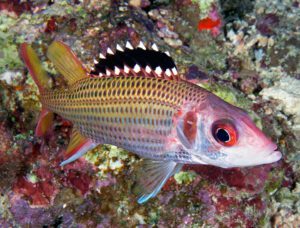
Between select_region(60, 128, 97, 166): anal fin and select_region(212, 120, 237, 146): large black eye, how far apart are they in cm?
145

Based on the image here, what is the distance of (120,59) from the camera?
3277 mm

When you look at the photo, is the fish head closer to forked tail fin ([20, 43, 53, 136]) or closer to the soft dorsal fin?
the soft dorsal fin

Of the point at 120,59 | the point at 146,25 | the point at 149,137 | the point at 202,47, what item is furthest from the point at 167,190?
the point at 202,47

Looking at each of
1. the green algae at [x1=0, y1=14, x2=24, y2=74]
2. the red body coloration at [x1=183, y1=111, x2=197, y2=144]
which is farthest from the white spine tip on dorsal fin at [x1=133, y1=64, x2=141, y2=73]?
the green algae at [x1=0, y1=14, x2=24, y2=74]

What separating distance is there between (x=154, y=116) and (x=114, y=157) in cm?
136

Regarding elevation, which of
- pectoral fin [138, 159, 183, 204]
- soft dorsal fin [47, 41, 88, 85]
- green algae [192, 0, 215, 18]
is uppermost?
soft dorsal fin [47, 41, 88, 85]

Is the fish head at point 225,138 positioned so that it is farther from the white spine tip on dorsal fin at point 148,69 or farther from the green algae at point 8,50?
the green algae at point 8,50

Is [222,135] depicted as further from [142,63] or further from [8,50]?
[8,50]

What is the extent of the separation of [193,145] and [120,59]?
1.10 m

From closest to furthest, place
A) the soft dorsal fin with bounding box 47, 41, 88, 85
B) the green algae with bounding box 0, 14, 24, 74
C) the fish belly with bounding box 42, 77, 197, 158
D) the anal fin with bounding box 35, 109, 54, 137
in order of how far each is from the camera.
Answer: the fish belly with bounding box 42, 77, 197, 158
the soft dorsal fin with bounding box 47, 41, 88, 85
the anal fin with bounding box 35, 109, 54, 137
the green algae with bounding box 0, 14, 24, 74

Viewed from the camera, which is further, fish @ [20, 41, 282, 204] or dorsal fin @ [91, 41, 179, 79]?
dorsal fin @ [91, 41, 179, 79]

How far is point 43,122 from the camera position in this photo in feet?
13.3

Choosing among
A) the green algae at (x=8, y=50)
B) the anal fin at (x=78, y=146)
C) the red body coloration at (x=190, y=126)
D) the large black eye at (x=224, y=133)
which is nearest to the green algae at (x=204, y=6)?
the green algae at (x=8, y=50)

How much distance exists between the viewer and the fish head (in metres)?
2.76
